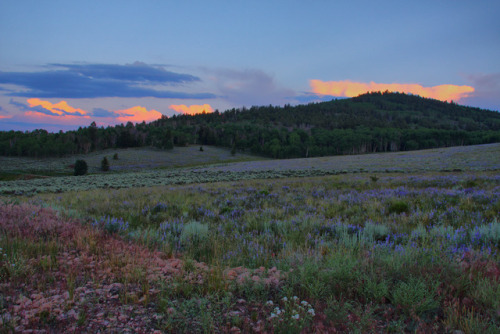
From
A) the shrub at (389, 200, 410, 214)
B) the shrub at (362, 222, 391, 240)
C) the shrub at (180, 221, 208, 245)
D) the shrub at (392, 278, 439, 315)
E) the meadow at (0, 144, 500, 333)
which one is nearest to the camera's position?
the meadow at (0, 144, 500, 333)

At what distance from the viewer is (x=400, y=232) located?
16.7 feet

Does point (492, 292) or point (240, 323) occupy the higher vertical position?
point (492, 292)

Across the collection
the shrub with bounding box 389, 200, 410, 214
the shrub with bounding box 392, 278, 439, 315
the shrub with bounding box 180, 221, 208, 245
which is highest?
the shrub with bounding box 392, 278, 439, 315

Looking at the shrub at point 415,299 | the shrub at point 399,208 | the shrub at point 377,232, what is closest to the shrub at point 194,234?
the shrub at point 377,232

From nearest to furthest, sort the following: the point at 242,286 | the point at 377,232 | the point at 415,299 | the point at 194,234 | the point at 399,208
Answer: the point at 415,299 < the point at 242,286 < the point at 377,232 < the point at 194,234 < the point at 399,208

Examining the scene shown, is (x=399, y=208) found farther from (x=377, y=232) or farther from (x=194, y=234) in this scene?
(x=194, y=234)

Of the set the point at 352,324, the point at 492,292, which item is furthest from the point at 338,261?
the point at 492,292

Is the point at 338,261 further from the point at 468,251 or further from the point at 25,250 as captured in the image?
the point at 25,250

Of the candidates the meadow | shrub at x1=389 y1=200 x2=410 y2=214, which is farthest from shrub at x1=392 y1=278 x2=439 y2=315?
shrub at x1=389 y1=200 x2=410 y2=214

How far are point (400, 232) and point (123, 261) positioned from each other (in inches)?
190

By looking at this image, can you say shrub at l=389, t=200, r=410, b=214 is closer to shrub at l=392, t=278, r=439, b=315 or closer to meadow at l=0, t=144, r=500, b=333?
meadow at l=0, t=144, r=500, b=333

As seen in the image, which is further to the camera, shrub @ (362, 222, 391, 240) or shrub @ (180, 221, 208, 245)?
shrub @ (362, 222, 391, 240)

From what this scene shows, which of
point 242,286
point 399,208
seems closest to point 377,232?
point 399,208

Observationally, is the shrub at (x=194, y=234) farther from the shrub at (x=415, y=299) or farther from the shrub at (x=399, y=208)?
the shrub at (x=399, y=208)
